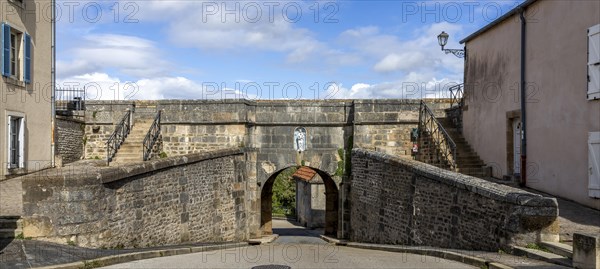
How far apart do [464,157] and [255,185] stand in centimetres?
720

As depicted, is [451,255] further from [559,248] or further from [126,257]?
[126,257]

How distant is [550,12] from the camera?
13.8m

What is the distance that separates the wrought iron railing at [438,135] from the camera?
56.4 feet

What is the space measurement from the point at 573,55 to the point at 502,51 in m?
3.77

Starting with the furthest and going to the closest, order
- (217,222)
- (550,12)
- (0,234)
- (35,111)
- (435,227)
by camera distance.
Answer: (217,222)
(35,111)
(550,12)
(435,227)
(0,234)

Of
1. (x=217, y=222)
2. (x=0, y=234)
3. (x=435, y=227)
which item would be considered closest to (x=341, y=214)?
(x=217, y=222)

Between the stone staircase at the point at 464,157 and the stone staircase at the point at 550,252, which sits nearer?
the stone staircase at the point at 550,252

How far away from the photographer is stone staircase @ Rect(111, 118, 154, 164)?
17.8 m

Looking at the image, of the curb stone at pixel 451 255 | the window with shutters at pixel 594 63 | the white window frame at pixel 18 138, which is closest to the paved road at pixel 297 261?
the curb stone at pixel 451 255

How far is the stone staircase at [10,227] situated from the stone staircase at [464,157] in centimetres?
1214

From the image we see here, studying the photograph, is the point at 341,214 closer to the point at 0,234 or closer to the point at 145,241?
the point at 145,241

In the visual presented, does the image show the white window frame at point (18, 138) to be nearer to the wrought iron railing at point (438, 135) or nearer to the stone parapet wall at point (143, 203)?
the stone parapet wall at point (143, 203)

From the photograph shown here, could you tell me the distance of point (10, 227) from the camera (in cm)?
1034

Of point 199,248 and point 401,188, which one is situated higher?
point 401,188
